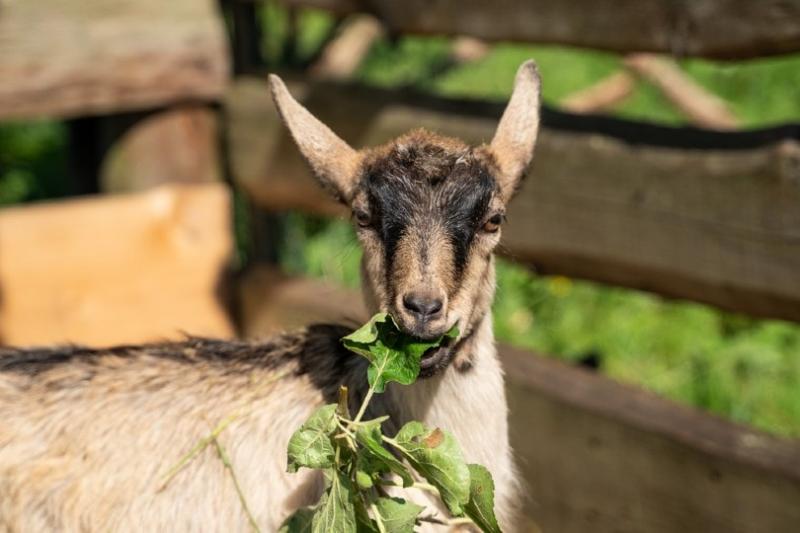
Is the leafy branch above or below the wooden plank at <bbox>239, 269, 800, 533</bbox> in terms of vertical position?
above

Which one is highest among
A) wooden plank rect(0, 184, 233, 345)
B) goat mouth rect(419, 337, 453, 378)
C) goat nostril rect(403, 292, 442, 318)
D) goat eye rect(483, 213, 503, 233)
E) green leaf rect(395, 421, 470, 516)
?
goat eye rect(483, 213, 503, 233)

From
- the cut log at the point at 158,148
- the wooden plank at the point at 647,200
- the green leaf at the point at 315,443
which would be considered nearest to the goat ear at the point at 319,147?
the wooden plank at the point at 647,200

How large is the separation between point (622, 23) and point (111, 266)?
10.3 feet

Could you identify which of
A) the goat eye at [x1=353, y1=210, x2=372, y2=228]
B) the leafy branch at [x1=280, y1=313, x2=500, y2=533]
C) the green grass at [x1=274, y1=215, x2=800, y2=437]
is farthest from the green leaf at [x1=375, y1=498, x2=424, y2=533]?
the green grass at [x1=274, y1=215, x2=800, y2=437]

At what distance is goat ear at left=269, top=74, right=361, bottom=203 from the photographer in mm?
3350

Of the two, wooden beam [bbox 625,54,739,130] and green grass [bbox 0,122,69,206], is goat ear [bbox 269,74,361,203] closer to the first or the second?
green grass [bbox 0,122,69,206]

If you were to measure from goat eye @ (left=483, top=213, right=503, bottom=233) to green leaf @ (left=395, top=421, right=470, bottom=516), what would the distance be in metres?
0.60

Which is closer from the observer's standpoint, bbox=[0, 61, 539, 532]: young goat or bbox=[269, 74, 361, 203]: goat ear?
bbox=[0, 61, 539, 532]: young goat

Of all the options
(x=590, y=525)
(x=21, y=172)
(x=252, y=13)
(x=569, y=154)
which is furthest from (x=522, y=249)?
(x=21, y=172)

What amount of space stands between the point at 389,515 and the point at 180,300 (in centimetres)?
363

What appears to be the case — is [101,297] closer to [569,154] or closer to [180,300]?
[180,300]

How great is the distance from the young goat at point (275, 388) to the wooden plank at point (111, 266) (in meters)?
2.48

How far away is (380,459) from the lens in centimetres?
281

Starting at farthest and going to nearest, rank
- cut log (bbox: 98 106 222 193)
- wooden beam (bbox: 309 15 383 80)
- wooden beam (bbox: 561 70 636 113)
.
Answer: wooden beam (bbox: 309 15 383 80)
wooden beam (bbox: 561 70 636 113)
cut log (bbox: 98 106 222 193)
